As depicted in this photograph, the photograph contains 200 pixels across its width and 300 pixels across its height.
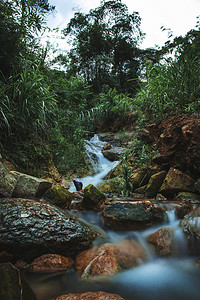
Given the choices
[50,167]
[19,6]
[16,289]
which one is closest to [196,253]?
[16,289]

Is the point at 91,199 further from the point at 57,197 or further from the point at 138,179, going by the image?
the point at 138,179

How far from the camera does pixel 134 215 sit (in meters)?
2.04

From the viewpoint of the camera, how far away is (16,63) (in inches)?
123

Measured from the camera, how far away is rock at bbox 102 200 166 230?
2010mm

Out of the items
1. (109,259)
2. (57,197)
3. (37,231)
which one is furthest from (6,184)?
(109,259)

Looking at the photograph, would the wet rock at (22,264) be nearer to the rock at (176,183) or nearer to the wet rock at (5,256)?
the wet rock at (5,256)

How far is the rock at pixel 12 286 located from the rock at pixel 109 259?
1.81ft

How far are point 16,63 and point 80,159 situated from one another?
3121mm

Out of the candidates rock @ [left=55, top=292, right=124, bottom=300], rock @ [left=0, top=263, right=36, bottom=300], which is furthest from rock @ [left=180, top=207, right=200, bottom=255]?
rock @ [left=0, top=263, right=36, bottom=300]

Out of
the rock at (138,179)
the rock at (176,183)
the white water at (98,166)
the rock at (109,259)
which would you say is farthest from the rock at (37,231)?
the white water at (98,166)

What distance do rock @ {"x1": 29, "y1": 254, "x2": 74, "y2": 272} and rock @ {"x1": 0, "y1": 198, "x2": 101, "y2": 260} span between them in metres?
0.05

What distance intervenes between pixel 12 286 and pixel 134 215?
1.48m

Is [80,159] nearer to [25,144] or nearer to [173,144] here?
[25,144]

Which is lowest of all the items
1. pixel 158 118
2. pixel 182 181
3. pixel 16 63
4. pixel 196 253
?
pixel 196 253
